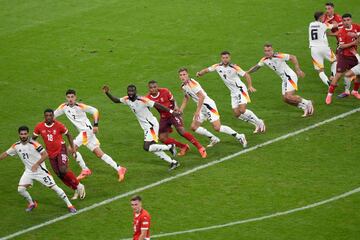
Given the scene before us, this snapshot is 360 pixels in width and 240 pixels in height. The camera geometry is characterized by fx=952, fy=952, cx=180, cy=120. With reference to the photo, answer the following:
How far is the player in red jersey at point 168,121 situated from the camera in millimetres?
23469

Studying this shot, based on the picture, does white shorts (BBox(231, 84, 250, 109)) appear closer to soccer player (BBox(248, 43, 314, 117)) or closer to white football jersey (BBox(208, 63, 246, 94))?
white football jersey (BBox(208, 63, 246, 94))

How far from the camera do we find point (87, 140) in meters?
23.3

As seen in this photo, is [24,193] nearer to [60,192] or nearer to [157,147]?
[60,192]

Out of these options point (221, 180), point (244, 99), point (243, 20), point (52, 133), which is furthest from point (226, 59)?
point (243, 20)

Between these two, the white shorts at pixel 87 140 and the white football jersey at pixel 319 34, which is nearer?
the white shorts at pixel 87 140

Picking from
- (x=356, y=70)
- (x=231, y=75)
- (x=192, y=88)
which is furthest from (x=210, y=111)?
(x=356, y=70)

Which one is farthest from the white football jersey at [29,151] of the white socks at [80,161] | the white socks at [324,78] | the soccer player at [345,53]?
the white socks at [324,78]

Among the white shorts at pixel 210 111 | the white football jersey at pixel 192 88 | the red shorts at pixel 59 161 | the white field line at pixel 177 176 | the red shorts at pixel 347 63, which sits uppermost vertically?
the white football jersey at pixel 192 88

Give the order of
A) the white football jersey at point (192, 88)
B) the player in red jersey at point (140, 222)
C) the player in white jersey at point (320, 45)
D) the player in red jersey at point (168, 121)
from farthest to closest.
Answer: the player in white jersey at point (320, 45)
the white football jersey at point (192, 88)
the player in red jersey at point (168, 121)
the player in red jersey at point (140, 222)

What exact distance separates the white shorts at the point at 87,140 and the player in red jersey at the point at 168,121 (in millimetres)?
1700

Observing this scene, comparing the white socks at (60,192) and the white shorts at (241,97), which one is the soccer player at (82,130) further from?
the white shorts at (241,97)

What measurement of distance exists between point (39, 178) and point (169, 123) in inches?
160

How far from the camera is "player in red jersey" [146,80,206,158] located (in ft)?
77.0

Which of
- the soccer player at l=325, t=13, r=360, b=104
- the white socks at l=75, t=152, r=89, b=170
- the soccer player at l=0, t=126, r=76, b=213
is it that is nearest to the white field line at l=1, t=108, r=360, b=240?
the soccer player at l=0, t=126, r=76, b=213
